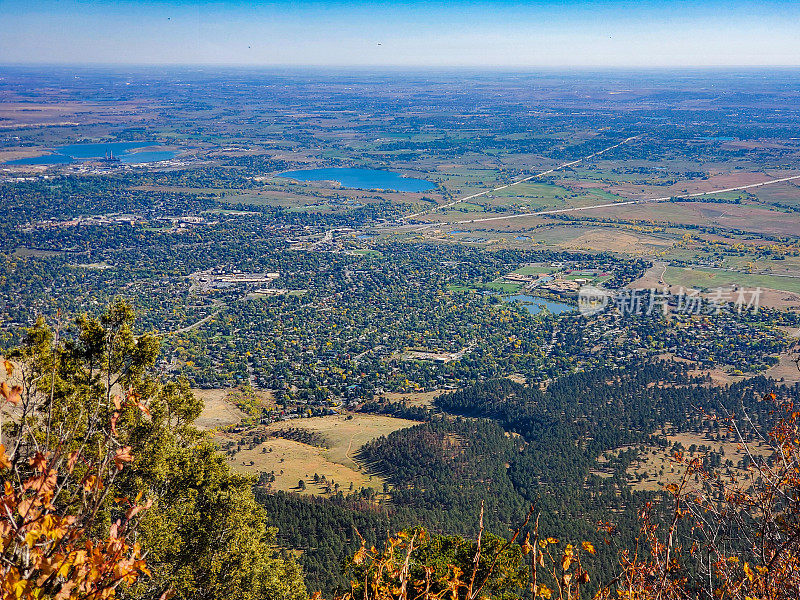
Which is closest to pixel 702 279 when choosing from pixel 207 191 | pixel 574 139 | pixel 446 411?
pixel 446 411

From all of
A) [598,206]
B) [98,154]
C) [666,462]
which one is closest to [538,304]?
[666,462]

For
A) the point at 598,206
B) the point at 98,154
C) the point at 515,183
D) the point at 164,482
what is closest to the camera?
the point at 164,482

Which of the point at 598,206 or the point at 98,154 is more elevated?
the point at 98,154

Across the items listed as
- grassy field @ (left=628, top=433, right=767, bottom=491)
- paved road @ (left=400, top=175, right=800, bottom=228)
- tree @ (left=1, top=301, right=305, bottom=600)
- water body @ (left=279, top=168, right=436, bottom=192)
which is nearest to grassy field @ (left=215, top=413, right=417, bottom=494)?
grassy field @ (left=628, top=433, right=767, bottom=491)

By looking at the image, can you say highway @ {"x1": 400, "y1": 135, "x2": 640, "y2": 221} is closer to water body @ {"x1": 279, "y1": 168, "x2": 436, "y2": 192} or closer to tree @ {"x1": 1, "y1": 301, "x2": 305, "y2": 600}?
water body @ {"x1": 279, "y1": 168, "x2": 436, "y2": 192}

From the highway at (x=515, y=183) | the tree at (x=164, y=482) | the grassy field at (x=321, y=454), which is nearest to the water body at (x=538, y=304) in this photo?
the grassy field at (x=321, y=454)

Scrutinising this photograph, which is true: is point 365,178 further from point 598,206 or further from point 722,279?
point 722,279

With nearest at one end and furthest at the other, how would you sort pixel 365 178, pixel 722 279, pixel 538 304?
1. pixel 538 304
2. pixel 722 279
3. pixel 365 178
